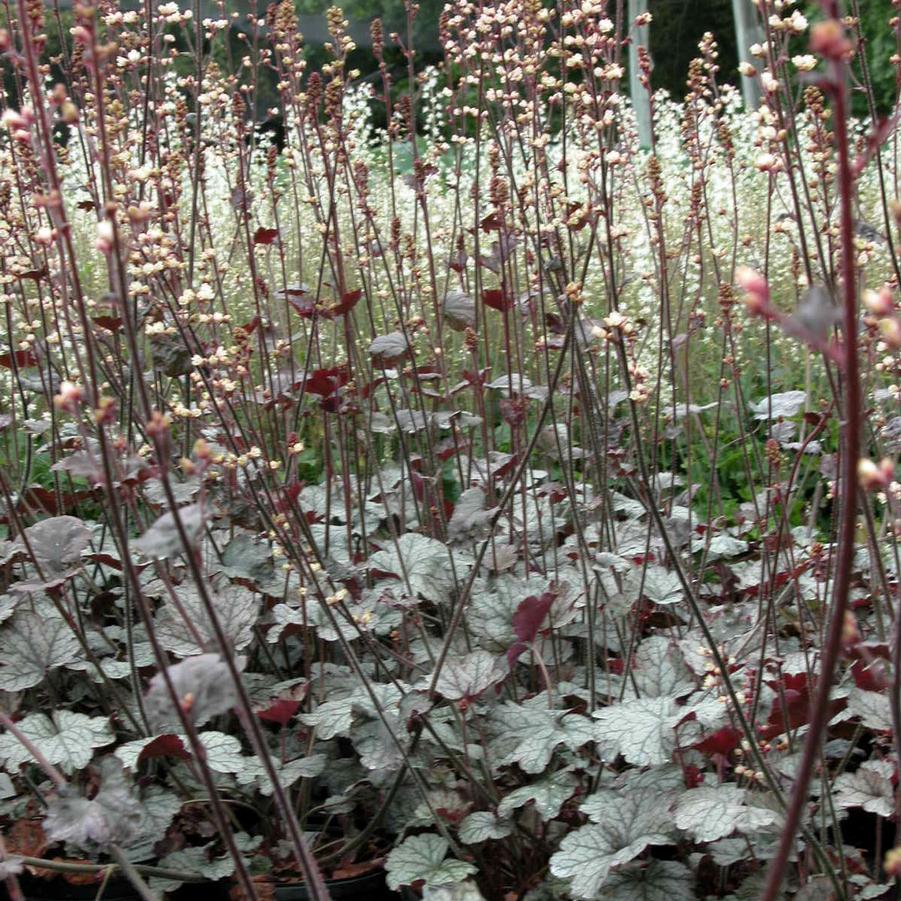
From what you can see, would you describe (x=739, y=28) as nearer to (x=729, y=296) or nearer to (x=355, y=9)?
(x=355, y=9)

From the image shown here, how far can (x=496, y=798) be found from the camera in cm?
203

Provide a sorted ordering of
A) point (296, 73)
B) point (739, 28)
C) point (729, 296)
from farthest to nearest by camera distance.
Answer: point (739, 28), point (296, 73), point (729, 296)

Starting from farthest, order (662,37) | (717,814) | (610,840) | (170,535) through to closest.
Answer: (662,37)
(610,840)
(717,814)
(170,535)

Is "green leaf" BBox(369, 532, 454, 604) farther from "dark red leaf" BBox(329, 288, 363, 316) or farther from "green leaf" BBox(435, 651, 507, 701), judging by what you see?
"dark red leaf" BBox(329, 288, 363, 316)

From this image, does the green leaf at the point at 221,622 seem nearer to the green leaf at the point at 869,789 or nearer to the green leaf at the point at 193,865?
the green leaf at the point at 193,865

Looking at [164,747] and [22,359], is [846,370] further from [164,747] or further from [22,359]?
[22,359]

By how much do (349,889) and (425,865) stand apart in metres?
0.28

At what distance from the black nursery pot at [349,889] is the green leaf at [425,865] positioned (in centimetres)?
19

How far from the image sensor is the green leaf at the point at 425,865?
1.82 meters

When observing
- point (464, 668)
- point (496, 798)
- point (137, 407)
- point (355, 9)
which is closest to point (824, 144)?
point (464, 668)

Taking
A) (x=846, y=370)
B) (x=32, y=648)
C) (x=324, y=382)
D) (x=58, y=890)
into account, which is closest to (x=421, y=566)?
(x=324, y=382)

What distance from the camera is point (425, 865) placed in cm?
187

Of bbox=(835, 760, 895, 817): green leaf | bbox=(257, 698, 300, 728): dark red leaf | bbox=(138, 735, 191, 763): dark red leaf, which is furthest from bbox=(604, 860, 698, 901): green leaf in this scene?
bbox=(138, 735, 191, 763): dark red leaf

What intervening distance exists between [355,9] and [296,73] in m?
15.6
